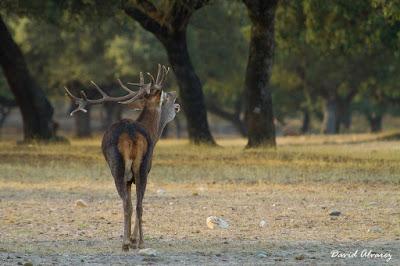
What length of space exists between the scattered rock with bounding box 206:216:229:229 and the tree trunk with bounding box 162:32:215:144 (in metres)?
16.6

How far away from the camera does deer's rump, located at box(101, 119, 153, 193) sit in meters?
11.4

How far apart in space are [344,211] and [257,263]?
4831mm

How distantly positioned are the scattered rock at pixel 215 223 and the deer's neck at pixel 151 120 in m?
1.62

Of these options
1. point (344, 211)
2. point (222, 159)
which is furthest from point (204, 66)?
point (344, 211)

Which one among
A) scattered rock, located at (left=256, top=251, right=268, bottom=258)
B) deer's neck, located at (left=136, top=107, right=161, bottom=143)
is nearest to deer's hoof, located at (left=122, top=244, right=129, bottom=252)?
scattered rock, located at (left=256, top=251, right=268, bottom=258)

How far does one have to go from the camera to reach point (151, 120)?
40.9 feet

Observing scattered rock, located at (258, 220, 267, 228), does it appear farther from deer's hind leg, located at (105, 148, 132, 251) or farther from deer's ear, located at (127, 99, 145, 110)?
deer's hind leg, located at (105, 148, 132, 251)

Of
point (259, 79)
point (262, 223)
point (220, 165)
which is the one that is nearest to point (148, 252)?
point (262, 223)

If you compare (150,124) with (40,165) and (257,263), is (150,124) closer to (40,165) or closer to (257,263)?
(257,263)

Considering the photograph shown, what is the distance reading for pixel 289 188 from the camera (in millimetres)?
18828

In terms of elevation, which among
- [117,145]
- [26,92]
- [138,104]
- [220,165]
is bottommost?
[220,165]

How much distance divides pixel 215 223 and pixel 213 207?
2274 millimetres

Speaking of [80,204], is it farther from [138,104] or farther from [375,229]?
[375,229]

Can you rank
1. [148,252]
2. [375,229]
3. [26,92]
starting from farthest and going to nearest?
[26,92] < [375,229] < [148,252]
